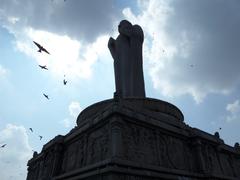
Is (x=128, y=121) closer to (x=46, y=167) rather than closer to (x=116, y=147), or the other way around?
(x=116, y=147)

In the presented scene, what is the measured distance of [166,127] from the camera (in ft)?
45.6

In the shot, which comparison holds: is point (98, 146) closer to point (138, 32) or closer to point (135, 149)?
point (135, 149)

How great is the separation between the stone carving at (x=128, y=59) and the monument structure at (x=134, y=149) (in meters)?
0.59

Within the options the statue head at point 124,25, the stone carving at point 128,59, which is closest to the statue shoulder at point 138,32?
the stone carving at point 128,59

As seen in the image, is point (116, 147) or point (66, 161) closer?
point (116, 147)

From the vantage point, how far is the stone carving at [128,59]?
781 inches

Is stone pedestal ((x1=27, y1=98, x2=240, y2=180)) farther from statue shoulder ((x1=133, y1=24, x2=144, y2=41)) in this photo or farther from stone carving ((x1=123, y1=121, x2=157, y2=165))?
statue shoulder ((x1=133, y1=24, x2=144, y2=41))

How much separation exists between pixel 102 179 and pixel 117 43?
1437 centimetres

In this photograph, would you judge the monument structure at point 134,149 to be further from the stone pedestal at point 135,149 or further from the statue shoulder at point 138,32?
the statue shoulder at point 138,32

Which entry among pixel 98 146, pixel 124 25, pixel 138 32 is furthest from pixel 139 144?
pixel 124 25

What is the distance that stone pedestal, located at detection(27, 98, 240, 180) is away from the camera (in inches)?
432

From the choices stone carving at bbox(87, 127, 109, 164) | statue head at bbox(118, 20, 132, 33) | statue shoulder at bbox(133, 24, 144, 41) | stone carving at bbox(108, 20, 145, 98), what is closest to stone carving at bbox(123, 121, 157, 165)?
stone carving at bbox(87, 127, 109, 164)

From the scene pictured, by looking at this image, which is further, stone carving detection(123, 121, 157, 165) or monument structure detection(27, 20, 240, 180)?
stone carving detection(123, 121, 157, 165)

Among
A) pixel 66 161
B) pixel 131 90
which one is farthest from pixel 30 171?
pixel 131 90
